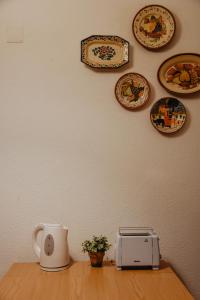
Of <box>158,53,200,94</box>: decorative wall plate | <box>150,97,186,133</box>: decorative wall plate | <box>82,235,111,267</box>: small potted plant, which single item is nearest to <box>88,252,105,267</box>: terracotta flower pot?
<box>82,235,111,267</box>: small potted plant

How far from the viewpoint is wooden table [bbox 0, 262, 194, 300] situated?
46.0 inches

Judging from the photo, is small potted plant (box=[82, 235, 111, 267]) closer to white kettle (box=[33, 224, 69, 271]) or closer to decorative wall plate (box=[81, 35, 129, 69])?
white kettle (box=[33, 224, 69, 271])

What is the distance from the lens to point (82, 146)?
5.43 ft

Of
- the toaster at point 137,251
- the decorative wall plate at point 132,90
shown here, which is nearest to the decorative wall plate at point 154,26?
the decorative wall plate at point 132,90

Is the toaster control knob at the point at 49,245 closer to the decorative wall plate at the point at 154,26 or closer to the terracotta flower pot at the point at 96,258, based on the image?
the terracotta flower pot at the point at 96,258

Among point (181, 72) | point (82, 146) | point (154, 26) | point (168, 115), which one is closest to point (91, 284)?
point (82, 146)

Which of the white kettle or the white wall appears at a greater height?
the white wall

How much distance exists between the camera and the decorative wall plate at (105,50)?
5.47 ft

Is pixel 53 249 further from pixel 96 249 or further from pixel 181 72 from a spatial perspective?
pixel 181 72

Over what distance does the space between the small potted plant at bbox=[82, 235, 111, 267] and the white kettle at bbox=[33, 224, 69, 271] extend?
0.11 metres

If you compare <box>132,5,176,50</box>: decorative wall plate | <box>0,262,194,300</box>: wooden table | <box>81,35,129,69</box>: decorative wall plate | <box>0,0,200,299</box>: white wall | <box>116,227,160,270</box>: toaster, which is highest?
<box>132,5,176,50</box>: decorative wall plate

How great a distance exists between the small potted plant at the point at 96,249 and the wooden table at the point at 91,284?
37 millimetres

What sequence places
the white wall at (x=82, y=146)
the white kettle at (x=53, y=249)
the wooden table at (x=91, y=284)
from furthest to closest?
the white wall at (x=82, y=146) → the white kettle at (x=53, y=249) → the wooden table at (x=91, y=284)

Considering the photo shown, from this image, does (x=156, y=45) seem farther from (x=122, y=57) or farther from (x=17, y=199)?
(x=17, y=199)
